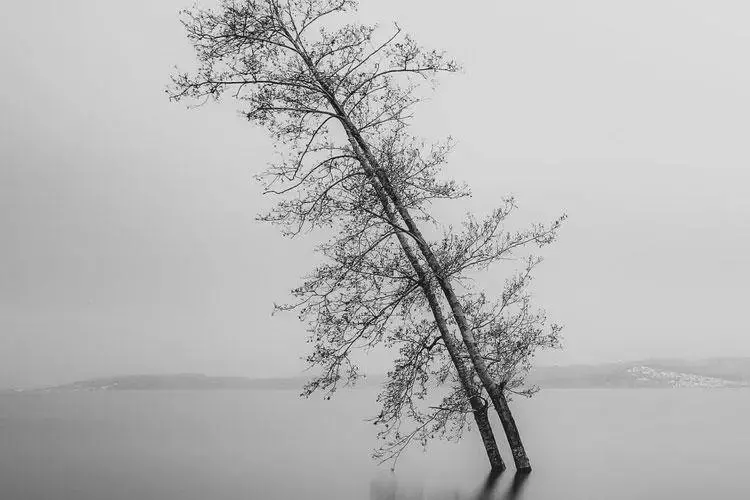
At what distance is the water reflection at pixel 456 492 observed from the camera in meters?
21.1

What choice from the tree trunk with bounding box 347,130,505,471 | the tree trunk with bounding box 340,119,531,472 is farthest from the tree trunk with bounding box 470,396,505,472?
the tree trunk with bounding box 340,119,531,472

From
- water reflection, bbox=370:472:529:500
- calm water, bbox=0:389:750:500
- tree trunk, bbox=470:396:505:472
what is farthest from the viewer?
calm water, bbox=0:389:750:500

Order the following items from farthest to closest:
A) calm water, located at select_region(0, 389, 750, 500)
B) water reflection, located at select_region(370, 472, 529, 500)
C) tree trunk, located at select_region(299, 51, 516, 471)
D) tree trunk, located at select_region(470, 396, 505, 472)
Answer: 1. calm water, located at select_region(0, 389, 750, 500)
2. water reflection, located at select_region(370, 472, 529, 500)
3. tree trunk, located at select_region(470, 396, 505, 472)
4. tree trunk, located at select_region(299, 51, 516, 471)

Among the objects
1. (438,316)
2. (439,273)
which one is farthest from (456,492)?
(439,273)

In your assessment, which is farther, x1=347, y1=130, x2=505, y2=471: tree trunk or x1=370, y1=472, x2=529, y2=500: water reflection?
x1=370, y1=472, x2=529, y2=500: water reflection

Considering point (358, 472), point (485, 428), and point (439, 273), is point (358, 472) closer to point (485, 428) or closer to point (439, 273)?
point (485, 428)

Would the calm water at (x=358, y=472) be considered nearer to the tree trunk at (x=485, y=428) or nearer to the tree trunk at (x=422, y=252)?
the tree trunk at (x=485, y=428)

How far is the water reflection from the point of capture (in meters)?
21.1

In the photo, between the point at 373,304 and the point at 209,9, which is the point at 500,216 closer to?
the point at 373,304

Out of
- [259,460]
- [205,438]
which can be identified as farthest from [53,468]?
[205,438]

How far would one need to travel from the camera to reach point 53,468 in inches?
1446

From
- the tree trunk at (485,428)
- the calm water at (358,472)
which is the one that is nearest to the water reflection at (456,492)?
the calm water at (358,472)

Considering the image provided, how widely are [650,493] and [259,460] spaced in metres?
22.1

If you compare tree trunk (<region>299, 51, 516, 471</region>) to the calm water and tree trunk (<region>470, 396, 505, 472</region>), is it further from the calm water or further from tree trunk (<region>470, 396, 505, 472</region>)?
the calm water
